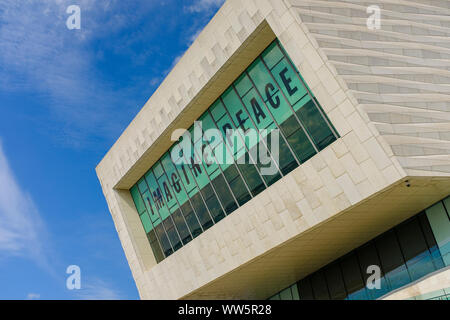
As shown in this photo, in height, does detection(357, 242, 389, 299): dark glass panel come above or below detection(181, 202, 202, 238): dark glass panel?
below

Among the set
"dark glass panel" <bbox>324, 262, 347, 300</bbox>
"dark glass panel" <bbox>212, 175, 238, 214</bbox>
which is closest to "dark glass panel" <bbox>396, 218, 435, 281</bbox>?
"dark glass panel" <bbox>324, 262, 347, 300</bbox>

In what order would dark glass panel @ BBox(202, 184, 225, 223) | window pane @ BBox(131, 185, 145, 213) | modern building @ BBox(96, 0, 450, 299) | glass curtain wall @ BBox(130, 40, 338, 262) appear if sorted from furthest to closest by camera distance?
window pane @ BBox(131, 185, 145, 213) → dark glass panel @ BBox(202, 184, 225, 223) → glass curtain wall @ BBox(130, 40, 338, 262) → modern building @ BBox(96, 0, 450, 299)

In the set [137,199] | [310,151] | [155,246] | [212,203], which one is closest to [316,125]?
[310,151]

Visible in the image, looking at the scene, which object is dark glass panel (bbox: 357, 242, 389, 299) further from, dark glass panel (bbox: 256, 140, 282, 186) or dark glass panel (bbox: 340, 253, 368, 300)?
dark glass panel (bbox: 256, 140, 282, 186)

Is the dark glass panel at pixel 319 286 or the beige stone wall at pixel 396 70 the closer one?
the beige stone wall at pixel 396 70

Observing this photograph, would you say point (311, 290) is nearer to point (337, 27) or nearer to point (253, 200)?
point (253, 200)

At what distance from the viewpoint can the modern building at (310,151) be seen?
17234mm

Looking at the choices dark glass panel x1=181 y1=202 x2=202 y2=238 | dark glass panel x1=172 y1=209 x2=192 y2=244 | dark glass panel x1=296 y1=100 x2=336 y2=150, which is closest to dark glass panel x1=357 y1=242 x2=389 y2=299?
dark glass panel x1=296 y1=100 x2=336 y2=150

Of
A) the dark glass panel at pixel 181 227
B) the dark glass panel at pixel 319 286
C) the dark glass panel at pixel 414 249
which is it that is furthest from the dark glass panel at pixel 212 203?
the dark glass panel at pixel 414 249

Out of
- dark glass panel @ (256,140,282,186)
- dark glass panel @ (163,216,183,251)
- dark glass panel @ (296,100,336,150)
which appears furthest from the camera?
dark glass panel @ (163,216,183,251)

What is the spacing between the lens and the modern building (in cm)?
1723

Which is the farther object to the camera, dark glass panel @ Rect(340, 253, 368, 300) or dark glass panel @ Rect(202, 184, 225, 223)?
dark glass panel @ Rect(202, 184, 225, 223)

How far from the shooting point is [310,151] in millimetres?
19406

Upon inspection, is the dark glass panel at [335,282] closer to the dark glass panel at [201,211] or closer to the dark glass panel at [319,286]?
the dark glass panel at [319,286]
